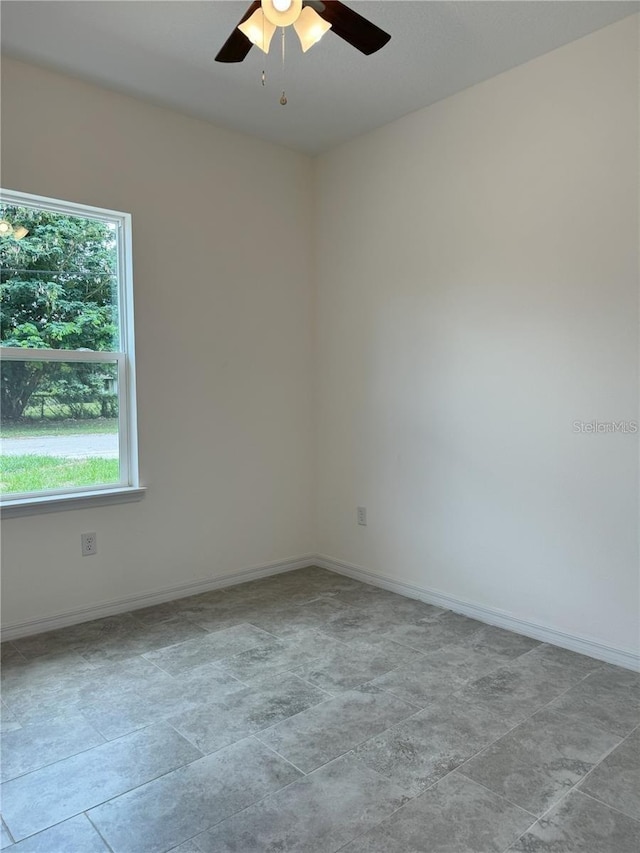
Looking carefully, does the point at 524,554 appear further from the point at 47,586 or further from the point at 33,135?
the point at 33,135

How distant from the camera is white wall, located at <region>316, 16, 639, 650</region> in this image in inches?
104

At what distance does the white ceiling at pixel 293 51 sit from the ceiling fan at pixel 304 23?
1.82 feet

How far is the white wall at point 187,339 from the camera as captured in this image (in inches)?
118

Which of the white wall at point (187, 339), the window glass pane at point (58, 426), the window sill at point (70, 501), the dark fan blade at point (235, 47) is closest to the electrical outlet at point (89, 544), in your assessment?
the white wall at point (187, 339)

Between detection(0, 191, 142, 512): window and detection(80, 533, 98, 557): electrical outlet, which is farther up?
detection(0, 191, 142, 512): window

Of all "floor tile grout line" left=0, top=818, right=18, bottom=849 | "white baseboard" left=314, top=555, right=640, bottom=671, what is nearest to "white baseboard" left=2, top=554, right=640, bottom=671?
"white baseboard" left=314, top=555, right=640, bottom=671

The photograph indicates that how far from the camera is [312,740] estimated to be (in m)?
2.08

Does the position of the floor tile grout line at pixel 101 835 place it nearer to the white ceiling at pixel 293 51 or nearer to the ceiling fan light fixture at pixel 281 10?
the ceiling fan light fixture at pixel 281 10

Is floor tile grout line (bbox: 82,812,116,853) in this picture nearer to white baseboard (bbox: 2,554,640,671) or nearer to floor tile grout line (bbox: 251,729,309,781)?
floor tile grout line (bbox: 251,729,309,781)

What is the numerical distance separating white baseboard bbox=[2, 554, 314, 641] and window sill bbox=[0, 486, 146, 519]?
0.54 metres

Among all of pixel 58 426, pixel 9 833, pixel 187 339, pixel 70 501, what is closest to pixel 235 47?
pixel 187 339

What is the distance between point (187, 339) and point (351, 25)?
196 cm

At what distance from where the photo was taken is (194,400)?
3555 millimetres

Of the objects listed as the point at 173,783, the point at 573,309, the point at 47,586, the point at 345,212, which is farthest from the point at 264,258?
the point at 173,783
